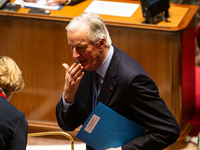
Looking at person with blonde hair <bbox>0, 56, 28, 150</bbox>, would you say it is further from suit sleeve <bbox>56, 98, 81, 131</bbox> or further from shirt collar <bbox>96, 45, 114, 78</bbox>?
shirt collar <bbox>96, 45, 114, 78</bbox>

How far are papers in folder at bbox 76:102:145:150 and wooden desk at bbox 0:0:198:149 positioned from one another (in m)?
1.54

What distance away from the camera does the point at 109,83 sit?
5.85 feet

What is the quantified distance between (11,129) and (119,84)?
560 millimetres

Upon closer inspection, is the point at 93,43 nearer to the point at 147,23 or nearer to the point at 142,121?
the point at 142,121

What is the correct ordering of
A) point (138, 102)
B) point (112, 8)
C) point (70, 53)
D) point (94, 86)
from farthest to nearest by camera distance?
point (112, 8) < point (70, 53) < point (94, 86) < point (138, 102)

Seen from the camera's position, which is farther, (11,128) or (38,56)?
(38,56)

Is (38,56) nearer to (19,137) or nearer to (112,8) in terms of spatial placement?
(112,8)

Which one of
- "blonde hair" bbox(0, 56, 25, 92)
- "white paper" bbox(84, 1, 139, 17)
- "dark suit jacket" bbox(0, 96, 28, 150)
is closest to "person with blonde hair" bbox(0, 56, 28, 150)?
"dark suit jacket" bbox(0, 96, 28, 150)

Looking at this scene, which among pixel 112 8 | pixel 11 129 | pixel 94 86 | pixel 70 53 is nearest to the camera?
pixel 11 129

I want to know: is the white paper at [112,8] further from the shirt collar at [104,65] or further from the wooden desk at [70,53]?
the shirt collar at [104,65]

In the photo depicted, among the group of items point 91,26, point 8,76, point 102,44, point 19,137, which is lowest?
point 19,137

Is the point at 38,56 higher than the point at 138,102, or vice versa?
the point at 138,102

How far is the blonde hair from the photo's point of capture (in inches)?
71.4

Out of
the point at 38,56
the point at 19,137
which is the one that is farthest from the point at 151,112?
the point at 38,56
